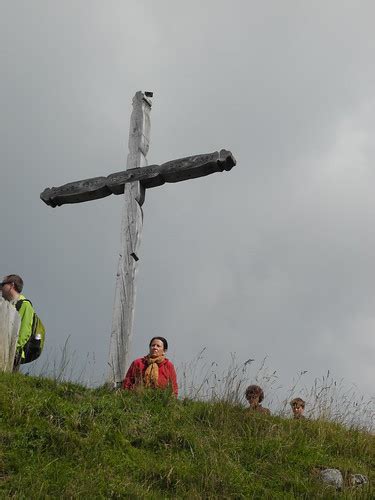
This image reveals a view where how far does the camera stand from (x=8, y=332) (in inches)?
295

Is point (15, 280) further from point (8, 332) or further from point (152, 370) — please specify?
point (152, 370)

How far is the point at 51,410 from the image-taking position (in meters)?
6.08

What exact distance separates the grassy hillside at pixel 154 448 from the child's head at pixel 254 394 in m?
0.85

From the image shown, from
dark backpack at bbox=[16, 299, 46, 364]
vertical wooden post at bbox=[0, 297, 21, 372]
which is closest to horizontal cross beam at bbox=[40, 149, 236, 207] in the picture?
dark backpack at bbox=[16, 299, 46, 364]

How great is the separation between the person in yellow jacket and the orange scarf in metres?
1.39

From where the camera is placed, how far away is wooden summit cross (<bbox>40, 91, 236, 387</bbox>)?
796cm

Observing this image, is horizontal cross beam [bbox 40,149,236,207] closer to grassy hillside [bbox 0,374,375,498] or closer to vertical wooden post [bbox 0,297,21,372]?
vertical wooden post [bbox 0,297,21,372]

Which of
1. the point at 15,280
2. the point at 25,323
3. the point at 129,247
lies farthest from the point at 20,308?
the point at 129,247

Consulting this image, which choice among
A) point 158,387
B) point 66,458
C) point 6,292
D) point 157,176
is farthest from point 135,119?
point 66,458

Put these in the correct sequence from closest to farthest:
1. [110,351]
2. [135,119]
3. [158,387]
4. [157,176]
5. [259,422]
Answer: [259,422] → [158,387] → [110,351] → [157,176] → [135,119]

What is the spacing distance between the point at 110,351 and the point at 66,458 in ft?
8.01

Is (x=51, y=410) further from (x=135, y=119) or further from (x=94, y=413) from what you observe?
(x=135, y=119)

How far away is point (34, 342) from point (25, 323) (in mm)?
241

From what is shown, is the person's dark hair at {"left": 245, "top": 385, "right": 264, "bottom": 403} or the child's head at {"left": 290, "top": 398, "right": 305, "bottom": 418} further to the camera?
the child's head at {"left": 290, "top": 398, "right": 305, "bottom": 418}
